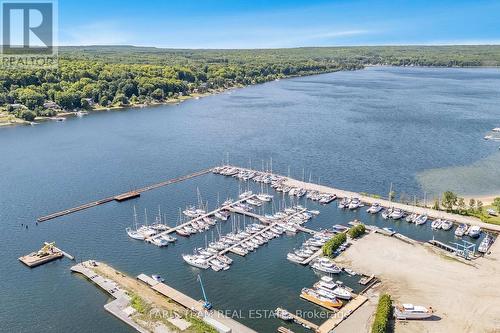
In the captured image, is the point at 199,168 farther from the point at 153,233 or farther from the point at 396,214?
the point at 396,214

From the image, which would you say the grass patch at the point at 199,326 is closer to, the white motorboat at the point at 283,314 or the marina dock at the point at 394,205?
the white motorboat at the point at 283,314

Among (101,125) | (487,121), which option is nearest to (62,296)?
(101,125)

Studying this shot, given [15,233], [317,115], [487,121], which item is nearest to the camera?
[15,233]

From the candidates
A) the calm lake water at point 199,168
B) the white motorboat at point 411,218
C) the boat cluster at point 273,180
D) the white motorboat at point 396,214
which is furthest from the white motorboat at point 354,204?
the white motorboat at point 411,218

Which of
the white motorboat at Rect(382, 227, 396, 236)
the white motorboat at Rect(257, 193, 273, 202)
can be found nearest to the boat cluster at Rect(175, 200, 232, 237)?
the white motorboat at Rect(257, 193, 273, 202)

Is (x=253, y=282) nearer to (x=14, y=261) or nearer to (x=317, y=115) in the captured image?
(x=14, y=261)

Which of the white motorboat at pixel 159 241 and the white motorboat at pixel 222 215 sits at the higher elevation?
the white motorboat at pixel 222 215

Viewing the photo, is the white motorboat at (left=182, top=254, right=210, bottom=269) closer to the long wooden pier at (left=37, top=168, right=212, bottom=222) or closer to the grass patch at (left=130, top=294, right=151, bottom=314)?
the grass patch at (left=130, top=294, right=151, bottom=314)
